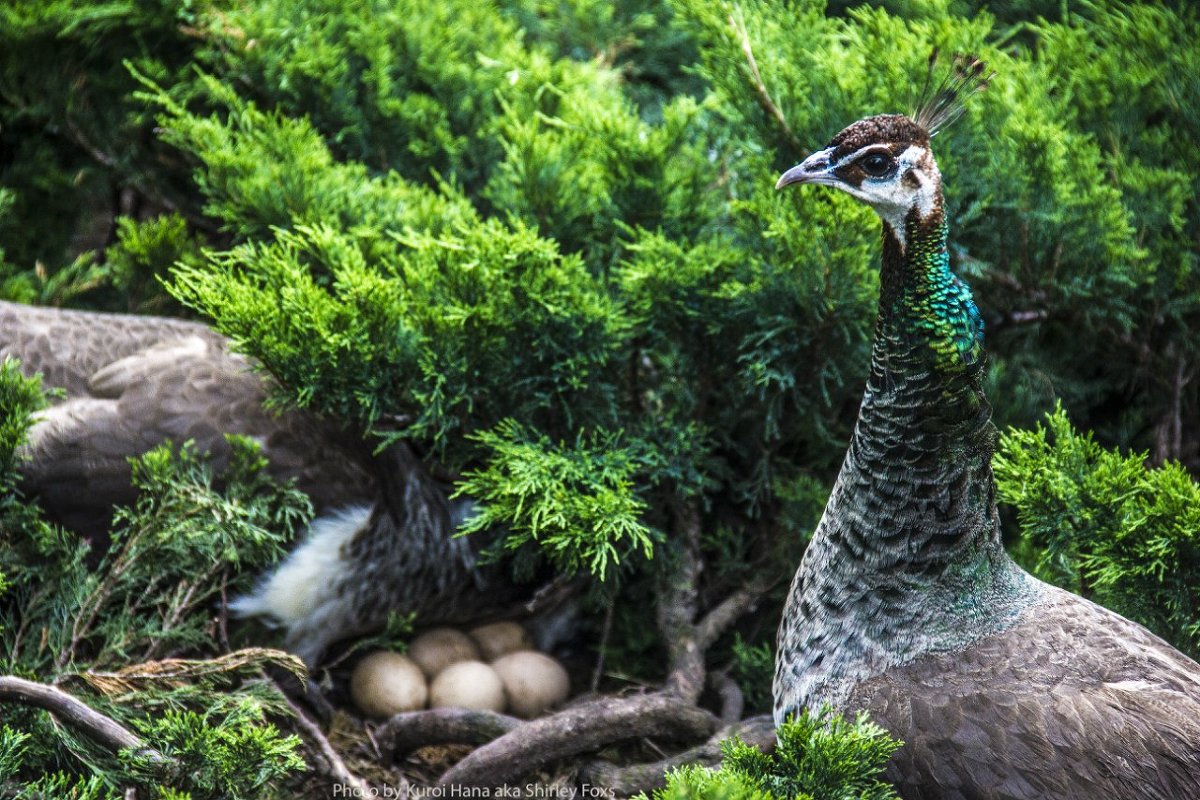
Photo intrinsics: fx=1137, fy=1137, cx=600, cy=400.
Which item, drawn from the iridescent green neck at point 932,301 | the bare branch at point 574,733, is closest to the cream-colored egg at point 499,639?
the bare branch at point 574,733

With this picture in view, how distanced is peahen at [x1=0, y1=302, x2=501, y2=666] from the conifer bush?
0.13m

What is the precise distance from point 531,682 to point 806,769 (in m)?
1.15

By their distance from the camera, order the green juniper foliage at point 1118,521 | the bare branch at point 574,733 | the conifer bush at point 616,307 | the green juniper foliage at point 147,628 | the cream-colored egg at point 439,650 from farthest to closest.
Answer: the cream-colored egg at point 439,650
the bare branch at point 574,733
the conifer bush at point 616,307
the green juniper foliage at point 1118,521
the green juniper foliage at point 147,628

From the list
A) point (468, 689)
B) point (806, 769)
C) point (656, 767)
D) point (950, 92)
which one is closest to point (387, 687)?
point (468, 689)

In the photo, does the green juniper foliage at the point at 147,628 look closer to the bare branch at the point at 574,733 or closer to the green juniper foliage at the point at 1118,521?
the bare branch at the point at 574,733

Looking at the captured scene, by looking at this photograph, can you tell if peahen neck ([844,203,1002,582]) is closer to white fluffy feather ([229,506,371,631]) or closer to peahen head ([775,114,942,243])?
peahen head ([775,114,942,243])

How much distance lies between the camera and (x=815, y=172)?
201cm

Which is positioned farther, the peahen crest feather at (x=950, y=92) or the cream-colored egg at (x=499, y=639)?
the cream-colored egg at (x=499, y=639)

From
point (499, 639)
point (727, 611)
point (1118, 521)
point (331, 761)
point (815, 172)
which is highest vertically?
point (815, 172)

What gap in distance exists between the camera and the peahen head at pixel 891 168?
1.94m

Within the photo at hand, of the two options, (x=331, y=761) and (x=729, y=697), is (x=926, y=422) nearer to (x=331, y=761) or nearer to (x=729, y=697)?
(x=729, y=697)

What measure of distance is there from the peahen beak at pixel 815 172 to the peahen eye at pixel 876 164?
0.20ft

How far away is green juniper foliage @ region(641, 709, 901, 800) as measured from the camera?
1643 mm

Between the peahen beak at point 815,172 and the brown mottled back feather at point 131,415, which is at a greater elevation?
the peahen beak at point 815,172
